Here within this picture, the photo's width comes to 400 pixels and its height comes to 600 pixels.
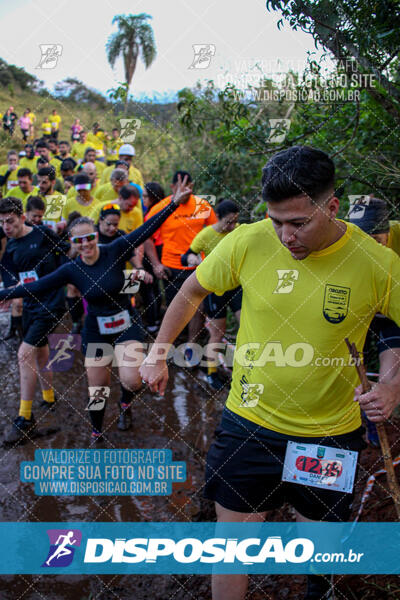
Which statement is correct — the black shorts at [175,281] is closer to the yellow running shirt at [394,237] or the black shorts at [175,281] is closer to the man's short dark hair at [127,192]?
the man's short dark hair at [127,192]

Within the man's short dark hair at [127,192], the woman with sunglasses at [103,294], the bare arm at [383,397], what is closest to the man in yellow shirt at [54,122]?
the man's short dark hair at [127,192]

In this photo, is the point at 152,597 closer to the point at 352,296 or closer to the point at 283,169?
the point at 352,296

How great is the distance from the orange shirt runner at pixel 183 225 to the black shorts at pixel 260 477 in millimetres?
4444

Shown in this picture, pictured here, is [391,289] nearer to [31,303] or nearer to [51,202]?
[31,303]

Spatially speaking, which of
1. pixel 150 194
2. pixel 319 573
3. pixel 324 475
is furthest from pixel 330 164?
pixel 150 194

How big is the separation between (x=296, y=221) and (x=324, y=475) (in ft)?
3.64

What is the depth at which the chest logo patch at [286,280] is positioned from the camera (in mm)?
2174

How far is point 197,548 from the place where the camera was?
2.98m

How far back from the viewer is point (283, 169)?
2021mm

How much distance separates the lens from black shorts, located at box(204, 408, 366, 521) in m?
2.27

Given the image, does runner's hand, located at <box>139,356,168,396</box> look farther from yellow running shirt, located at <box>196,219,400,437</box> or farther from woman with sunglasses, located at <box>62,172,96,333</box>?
woman with sunglasses, located at <box>62,172,96,333</box>

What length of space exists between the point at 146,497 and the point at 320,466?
217cm

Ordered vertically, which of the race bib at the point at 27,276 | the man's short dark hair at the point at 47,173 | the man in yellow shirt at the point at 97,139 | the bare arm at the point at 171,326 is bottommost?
the race bib at the point at 27,276

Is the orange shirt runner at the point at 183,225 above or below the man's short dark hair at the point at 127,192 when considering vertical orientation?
below
